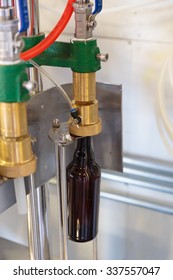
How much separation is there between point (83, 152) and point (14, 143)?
0.62 ft

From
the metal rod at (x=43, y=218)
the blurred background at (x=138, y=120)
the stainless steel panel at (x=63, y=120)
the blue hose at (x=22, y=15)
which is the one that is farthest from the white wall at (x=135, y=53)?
the blue hose at (x=22, y=15)

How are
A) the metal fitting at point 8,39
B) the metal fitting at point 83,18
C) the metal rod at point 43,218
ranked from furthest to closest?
1. the metal rod at point 43,218
2. the metal fitting at point 83,18
3. the metal fitting at point 8,39

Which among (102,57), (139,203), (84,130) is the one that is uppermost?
(102,57)

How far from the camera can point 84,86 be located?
1.99ft

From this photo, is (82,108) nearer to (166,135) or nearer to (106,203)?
(166,135)

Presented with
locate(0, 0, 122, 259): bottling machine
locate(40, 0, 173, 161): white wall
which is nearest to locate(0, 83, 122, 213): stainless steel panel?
locate(0, 0, 122, 259): bottling machine

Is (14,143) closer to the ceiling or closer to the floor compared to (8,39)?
closer to the floor

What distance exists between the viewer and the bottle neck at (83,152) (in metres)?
0.68

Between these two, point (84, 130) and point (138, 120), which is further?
point (138, 120)

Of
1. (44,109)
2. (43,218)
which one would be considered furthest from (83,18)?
(43,218)

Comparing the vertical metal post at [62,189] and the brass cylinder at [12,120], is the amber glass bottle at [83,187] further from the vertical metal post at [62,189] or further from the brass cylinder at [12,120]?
the brass cylinder at [12,120]

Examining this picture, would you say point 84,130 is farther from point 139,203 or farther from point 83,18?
point 139,203

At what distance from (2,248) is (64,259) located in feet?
1.23

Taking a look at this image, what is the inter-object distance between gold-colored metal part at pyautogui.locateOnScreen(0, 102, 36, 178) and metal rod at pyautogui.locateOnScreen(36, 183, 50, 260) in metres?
0.24
